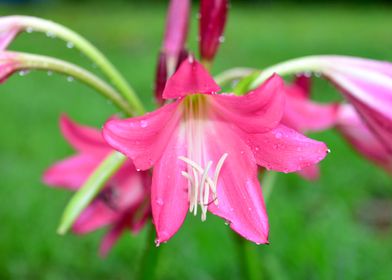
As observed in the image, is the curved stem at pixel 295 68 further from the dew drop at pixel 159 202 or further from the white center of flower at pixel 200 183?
the dew drop at pixel 159 202

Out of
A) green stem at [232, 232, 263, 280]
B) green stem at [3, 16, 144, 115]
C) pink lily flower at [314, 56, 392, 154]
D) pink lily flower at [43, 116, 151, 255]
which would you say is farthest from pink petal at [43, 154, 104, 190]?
pink lily flower at [314, 56, 392, 154]

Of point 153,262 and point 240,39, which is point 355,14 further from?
point 153,262

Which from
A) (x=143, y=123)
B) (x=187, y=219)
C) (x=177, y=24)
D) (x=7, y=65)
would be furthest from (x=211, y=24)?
(x=187, y=219)

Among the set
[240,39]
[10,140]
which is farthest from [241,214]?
[240,39]

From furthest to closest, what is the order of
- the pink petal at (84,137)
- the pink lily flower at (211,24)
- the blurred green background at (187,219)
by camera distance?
the blurred green background at (187,219)
the pink petal at (84,137)
the pink lily flower at (211,24)

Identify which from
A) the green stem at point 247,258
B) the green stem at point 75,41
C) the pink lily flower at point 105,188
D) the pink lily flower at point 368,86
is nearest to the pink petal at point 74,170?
the pink lily flower at point 105,188

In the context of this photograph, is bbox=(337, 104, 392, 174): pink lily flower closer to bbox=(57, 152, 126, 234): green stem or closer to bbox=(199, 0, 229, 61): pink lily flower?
bbox=(199, 0, 229, 61): pink lily flower
